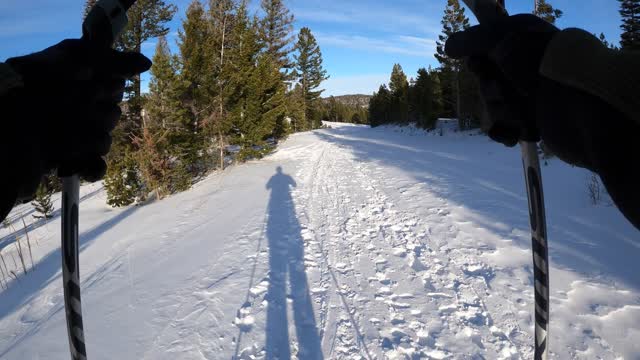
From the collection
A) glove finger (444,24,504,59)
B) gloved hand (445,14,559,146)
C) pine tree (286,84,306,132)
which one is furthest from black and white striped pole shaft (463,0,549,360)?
pine tree (286,84,306,132)

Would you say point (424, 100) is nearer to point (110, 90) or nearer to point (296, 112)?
point (296, 112)

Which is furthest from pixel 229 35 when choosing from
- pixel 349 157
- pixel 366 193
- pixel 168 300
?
pixel 168 300

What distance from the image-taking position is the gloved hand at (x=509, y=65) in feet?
3.71

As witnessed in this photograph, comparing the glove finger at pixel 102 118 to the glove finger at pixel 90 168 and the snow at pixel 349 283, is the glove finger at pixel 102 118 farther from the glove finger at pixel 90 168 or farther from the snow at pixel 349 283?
the snow at pixel 349 283

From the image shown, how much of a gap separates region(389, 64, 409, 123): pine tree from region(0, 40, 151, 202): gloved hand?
40450 millimetres

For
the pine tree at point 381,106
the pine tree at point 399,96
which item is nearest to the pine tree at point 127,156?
the pine tree at point 399,96

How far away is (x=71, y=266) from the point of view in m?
1.31

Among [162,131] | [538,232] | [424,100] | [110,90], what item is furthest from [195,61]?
[424,100]

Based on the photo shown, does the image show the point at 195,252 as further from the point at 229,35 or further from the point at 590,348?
the point at 229,35

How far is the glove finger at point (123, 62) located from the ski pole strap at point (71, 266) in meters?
0.46

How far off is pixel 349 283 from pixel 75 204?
3.10 metres

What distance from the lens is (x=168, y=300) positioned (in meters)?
3.69

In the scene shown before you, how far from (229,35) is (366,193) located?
10.4 meters

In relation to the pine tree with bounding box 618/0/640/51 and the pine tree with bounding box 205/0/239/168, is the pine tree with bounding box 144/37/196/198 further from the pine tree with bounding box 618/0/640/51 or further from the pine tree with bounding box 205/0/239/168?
the pine tree with bounding box 618/0/640/51
